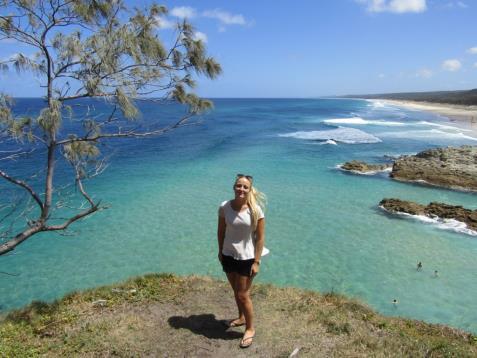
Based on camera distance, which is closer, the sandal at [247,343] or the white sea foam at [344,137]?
the sandal at [247,343]

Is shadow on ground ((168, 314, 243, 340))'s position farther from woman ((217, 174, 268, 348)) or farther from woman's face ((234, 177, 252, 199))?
woman's face ((234, 177, 252, 199))

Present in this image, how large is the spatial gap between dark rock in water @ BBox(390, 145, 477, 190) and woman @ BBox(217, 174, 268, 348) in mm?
22658

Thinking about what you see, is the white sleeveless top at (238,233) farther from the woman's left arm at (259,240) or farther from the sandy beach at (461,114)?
the sandy beach at (461,114)

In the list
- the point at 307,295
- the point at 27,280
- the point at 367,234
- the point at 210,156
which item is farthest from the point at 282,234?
the point at 210,156

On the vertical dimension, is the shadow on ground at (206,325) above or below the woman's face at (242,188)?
below

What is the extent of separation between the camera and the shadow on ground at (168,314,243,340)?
623 cm

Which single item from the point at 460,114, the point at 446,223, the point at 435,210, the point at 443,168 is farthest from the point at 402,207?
the point at 460,114

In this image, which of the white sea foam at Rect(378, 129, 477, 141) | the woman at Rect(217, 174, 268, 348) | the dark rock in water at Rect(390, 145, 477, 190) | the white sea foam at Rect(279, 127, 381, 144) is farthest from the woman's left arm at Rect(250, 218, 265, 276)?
the white sea foam at Rect(378, 129, 477, 141)

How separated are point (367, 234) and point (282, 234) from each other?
12.2 ft

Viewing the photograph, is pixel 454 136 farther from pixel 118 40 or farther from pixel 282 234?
pixel 118 40

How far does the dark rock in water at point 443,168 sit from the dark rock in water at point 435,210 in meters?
6.24

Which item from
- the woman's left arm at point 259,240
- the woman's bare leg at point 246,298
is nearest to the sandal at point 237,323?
the woman's bare leg at point 246,298

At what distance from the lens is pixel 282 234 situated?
16.1 m

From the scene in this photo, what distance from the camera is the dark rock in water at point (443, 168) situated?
79.5 ft
